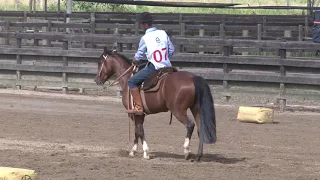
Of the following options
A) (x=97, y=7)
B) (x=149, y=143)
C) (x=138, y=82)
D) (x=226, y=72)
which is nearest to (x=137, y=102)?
(x=138, y=82)

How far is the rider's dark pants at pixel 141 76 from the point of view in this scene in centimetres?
1177

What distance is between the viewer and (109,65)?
41.4ft

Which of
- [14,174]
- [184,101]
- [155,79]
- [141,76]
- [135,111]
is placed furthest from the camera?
[135,111]

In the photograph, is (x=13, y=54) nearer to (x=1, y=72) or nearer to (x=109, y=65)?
(x=1, y=72)

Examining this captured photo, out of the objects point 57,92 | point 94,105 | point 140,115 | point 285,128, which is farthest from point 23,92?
point 140,115

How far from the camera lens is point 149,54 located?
38.5ft

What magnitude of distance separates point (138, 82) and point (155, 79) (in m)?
0.32

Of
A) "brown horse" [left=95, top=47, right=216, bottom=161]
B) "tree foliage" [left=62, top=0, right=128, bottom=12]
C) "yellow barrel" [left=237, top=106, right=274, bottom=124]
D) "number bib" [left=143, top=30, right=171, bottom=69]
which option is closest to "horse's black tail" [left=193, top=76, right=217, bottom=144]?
"brown horse" [left=95, top=47, right=216, bottom=161]

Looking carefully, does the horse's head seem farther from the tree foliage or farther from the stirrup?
the tree foliage

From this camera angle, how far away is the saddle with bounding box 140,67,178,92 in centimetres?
1164

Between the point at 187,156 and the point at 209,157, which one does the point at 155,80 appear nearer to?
the point at 187,156

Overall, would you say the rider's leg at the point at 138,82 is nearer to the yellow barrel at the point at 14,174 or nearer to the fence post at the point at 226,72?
the yellow barrel at the point at 14,174

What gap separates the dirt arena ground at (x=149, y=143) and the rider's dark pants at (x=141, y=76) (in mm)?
1106

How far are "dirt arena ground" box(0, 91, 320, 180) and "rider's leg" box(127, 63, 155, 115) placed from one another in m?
0.80
